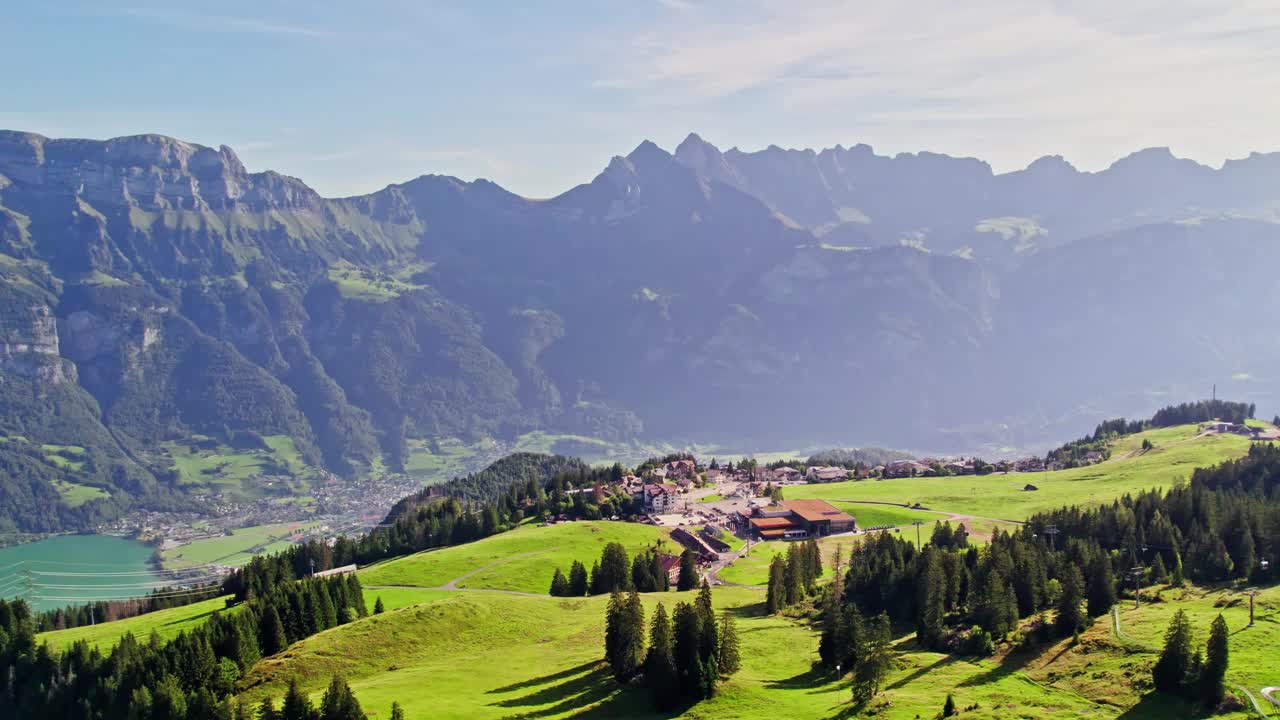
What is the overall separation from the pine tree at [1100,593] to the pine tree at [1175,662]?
68.3 ft

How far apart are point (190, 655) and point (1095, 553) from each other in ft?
316

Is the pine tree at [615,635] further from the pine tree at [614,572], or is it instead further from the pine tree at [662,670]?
the pine tree at [614,572]

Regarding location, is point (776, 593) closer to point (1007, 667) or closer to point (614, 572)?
point (614, 572)

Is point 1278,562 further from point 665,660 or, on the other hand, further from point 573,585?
point 573,585

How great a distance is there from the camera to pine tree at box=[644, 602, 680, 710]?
79.2 metres

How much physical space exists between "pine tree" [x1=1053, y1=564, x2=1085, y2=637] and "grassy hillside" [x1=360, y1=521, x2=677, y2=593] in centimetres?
7534

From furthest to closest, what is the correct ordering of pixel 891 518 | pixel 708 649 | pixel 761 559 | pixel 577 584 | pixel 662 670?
pixel 891 518 < pixel 761 559 < pixel 577 584 < pixel 708 649 < pixel 662 670

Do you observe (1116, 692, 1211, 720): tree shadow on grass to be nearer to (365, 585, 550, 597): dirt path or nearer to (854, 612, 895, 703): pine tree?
(854, 612, 895, 703): pine tree

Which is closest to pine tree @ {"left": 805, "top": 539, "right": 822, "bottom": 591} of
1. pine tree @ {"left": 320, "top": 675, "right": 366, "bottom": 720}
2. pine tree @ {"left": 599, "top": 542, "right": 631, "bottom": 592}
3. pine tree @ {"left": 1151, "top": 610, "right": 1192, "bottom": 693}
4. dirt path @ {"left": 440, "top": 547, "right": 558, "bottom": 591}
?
pine tree @ {"left": 599, "top": 542, "right": 631, "bottom": 592}

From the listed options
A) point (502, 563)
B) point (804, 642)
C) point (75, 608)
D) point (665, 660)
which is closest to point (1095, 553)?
point (804, 642)

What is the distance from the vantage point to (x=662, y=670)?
80000 mm

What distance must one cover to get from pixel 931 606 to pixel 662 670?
31.7m

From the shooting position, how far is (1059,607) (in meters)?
90.9

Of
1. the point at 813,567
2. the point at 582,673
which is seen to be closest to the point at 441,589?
the point at 813,567
